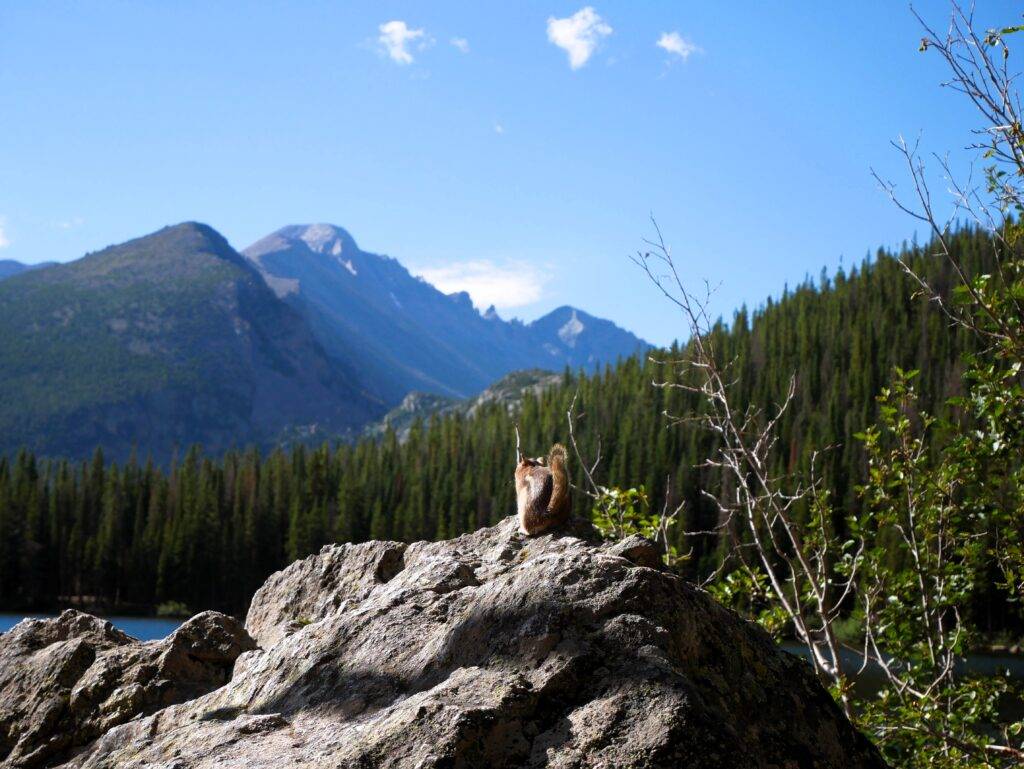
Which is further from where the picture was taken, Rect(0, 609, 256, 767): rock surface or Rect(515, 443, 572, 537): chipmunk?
Rect(515, 443, 572, 537): chipmunk

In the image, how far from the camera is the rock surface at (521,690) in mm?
2973

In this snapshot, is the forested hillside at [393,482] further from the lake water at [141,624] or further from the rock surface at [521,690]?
the rock surface at [521,690]

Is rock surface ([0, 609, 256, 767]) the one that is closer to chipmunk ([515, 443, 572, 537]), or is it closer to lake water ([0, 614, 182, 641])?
chipmunk ([515, 443, 572, 537])

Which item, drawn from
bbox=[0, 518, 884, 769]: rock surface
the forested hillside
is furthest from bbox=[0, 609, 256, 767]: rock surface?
the forested hillside

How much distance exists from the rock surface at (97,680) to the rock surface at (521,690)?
0.19 metres

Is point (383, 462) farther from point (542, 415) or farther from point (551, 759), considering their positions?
point (551, 759)

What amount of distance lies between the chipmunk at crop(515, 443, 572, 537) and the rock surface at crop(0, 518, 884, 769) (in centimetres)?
109

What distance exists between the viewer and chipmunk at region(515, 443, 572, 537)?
17.8ft

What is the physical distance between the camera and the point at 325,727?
134 inches

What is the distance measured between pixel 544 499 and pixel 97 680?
2.52 meters

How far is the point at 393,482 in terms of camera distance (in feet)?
301

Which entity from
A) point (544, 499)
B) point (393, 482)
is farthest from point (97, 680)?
point (393, 482)

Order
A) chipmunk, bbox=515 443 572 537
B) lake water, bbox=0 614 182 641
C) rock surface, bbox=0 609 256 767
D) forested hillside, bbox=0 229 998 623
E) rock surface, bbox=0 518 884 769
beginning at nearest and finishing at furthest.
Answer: rock surface, bbox=0 518 884 769
rock surface, bbox=0 609 256 767
chipmunk, bbox=515 443 572 537
lake water, bbox=0 614 182 641
forested hillside, bbox=0 229 998 623

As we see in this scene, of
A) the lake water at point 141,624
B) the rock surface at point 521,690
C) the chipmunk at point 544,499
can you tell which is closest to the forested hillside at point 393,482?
the lake water at point 141,624
